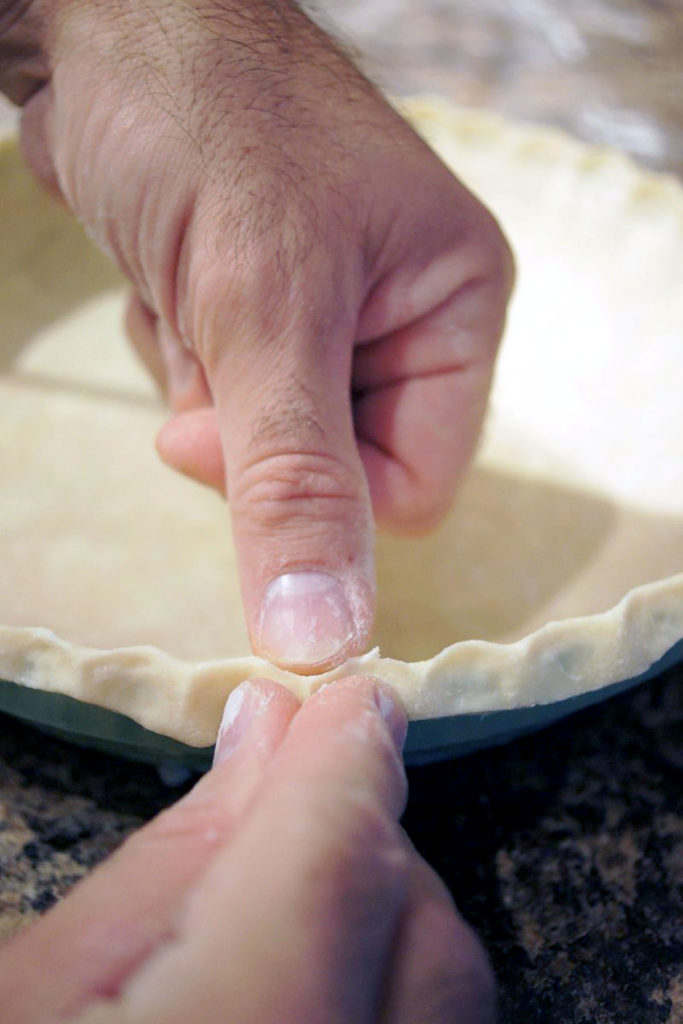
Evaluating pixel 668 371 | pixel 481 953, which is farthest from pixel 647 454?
pixel 481 953

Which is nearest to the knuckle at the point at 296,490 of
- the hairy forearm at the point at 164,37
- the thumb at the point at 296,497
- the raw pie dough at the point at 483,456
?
the thumb at the point at 296,497

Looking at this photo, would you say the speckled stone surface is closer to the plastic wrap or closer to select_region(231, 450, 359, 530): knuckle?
select_region(231, 450, 359, 530): knuckle

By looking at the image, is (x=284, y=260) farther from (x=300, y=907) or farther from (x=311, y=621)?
(x=300, y=907)

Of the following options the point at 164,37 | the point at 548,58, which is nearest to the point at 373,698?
the point at 164,37

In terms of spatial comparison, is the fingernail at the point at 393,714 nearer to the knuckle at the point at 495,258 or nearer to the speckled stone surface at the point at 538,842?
the speckled stone surface at the point at 538,842

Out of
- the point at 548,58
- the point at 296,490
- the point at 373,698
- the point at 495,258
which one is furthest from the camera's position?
the point at 548,58

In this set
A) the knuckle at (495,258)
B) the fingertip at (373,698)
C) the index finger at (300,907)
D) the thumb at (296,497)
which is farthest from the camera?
the knuckle at (495,258)

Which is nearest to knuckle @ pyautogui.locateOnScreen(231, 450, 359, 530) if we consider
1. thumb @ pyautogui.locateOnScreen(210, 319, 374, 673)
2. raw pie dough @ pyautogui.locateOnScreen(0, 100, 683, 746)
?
thumb @ pyautogui.locateOnScreen(210, 319, 374, 673)
